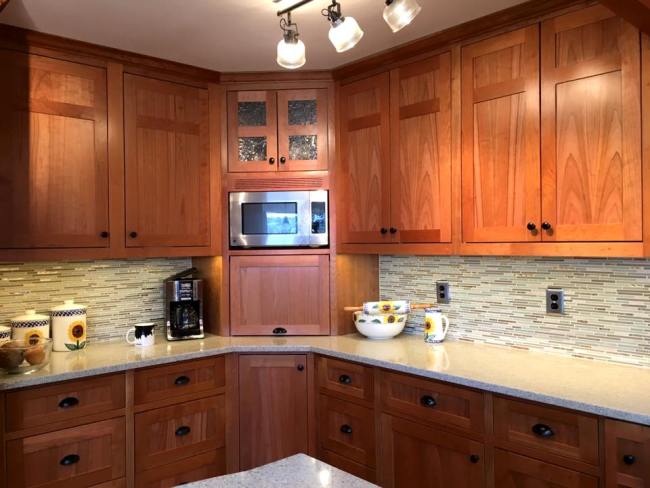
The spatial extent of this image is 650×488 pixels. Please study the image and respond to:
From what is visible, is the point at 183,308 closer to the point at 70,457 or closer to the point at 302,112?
the point at 70,457

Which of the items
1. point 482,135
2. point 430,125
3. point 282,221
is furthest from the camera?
point 282,221

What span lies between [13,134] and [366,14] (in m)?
1.59

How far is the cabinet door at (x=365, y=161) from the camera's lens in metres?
2.73

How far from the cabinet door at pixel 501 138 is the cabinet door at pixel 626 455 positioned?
2.55ft

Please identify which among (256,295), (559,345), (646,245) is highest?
(646,245)

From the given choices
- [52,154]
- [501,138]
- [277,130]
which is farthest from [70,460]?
[501,138]

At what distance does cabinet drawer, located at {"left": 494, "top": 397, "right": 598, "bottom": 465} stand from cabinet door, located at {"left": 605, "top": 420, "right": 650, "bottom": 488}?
0.05 metres

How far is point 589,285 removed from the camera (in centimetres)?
227

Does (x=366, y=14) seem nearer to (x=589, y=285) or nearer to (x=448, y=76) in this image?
(x=448, y=76)

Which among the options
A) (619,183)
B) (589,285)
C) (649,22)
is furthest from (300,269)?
(649,22)

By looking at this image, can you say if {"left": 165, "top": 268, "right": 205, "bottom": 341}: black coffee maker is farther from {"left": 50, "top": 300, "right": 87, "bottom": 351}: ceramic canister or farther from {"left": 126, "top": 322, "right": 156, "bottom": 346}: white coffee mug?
{"left": 50, "top": 300, "right": 87, "bottom": 351}: ceramic canister

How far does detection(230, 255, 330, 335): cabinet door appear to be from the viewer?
2.93m

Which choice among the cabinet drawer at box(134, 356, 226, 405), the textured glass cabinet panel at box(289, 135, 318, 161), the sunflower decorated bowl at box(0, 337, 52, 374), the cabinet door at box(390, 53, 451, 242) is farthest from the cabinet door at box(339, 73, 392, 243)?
the sunflower decorated bowl at box(0, 337, 52, 374)

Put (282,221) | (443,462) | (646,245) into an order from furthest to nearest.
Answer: (282,221)
(443,462)
(646,245)
